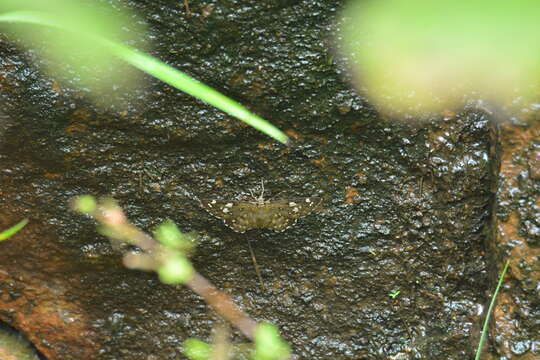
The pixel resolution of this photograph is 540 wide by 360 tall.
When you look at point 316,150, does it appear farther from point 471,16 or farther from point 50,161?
point 471,16

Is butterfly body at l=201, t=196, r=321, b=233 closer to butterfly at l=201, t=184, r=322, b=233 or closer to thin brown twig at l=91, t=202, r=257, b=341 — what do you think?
butterfly at l=201, t=184, r=322, b=233

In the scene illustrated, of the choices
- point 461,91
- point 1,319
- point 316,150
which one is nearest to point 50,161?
point 1,319

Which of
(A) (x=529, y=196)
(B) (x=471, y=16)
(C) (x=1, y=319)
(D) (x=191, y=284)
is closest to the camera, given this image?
(B) (x=471, y=16)

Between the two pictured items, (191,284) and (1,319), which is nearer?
(191,284)

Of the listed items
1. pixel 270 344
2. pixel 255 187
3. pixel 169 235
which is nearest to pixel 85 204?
pixel 169 235

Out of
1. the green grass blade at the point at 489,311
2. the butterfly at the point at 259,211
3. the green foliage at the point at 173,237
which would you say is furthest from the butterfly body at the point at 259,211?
the green grass blade at the point at 489,311

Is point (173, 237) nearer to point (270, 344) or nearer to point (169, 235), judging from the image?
point (169, 235)

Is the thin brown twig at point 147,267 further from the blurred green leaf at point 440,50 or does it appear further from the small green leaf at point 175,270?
the blurred green leaf at point 440,50

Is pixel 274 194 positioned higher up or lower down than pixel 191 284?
higher up
